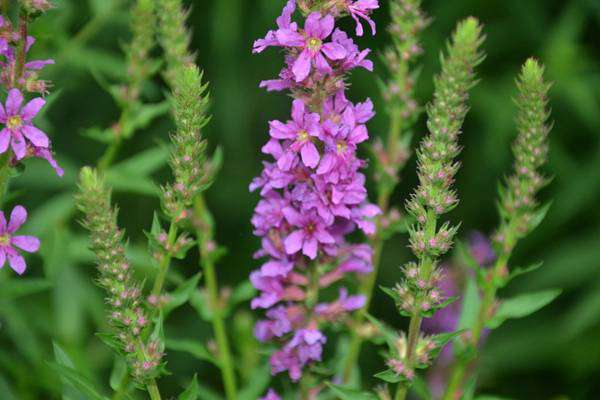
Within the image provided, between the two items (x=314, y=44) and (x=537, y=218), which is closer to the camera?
(x=314, y=44)

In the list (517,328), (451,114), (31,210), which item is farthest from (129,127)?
(517,328)

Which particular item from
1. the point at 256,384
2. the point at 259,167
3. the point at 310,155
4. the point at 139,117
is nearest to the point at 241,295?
the point at 256,384

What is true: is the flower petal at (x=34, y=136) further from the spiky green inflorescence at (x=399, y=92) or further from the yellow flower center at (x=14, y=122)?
the spiky green inflorescence at (x=399, y=92)

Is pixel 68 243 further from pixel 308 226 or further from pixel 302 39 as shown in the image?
pixel 302 39

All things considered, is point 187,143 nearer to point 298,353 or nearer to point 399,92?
point 298,353

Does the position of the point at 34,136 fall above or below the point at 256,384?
above

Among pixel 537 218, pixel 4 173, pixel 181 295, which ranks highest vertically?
pixel 537 218

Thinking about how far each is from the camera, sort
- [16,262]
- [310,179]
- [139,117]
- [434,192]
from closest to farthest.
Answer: [434,192] → [16,262] → [310,179] → [139,117]
